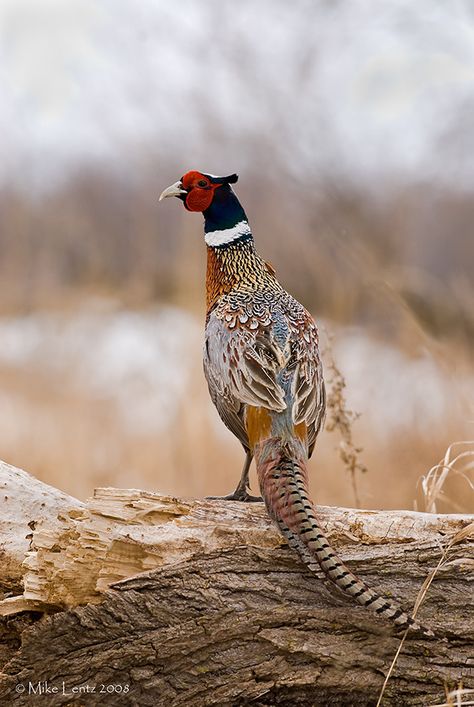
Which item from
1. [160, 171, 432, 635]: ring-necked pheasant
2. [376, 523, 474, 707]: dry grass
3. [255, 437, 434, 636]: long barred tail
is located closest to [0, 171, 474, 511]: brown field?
[160, 171, 432, 635]: ring-necked pheasant

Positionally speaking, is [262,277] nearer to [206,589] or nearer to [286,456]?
[286,456]

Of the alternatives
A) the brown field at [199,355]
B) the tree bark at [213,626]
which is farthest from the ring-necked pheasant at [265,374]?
the brown field at [199,355]

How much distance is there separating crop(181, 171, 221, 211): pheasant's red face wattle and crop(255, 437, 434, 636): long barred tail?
1.32m

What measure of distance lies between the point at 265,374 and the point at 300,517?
677 millimetres

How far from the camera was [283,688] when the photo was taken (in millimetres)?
3014

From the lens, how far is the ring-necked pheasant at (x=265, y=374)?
301 cm

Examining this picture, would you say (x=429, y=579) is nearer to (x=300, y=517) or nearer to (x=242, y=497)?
(x=300, y=517)

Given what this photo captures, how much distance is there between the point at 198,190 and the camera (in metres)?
4.14

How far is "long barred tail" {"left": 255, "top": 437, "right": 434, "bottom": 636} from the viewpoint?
2836 mm

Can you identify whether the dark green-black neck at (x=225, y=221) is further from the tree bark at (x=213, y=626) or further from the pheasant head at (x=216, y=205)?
the tree bark at (x=213, y=626)

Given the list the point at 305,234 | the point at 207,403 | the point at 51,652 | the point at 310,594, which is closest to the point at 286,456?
the point at 310,594

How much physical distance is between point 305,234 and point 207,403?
2776 millimetres

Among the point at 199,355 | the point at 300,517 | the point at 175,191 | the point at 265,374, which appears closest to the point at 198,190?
the point at 175,191

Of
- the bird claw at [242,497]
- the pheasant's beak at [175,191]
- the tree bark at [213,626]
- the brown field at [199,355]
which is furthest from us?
the brown field at [199,355]
